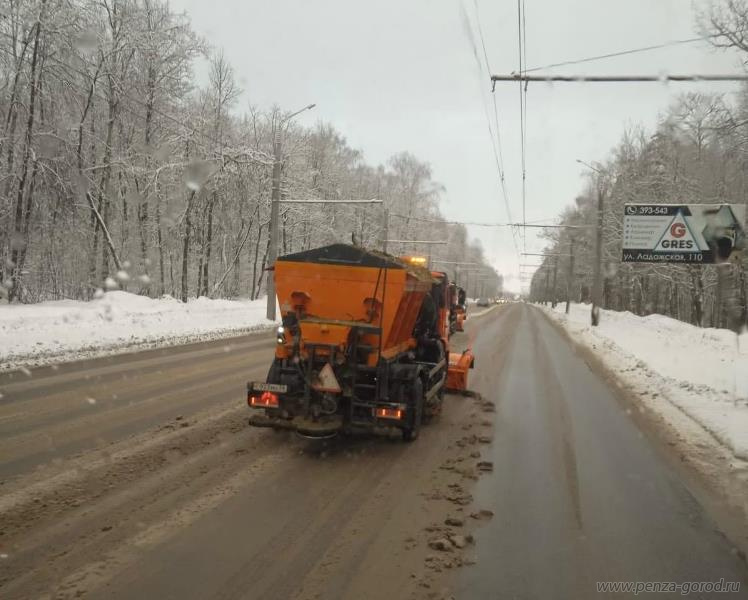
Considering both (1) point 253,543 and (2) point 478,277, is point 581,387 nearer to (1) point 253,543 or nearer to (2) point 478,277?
(1) point 253,543

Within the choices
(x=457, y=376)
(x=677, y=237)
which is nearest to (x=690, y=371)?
(x=457, y=376)

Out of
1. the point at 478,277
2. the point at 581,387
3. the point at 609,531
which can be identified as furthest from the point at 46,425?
the point at 478,277

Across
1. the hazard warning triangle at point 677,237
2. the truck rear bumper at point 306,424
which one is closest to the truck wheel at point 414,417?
the truck rear bumper at point 306,424

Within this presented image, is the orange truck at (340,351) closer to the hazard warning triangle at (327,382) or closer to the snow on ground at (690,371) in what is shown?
the hazard warning triangle at (327,382)

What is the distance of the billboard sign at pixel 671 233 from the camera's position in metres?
20.1

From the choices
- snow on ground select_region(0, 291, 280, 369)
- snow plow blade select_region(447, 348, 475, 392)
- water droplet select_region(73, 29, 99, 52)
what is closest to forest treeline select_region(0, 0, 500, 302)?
water droplet select_region(73, 29, 99, 52)

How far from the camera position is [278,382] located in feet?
23.4

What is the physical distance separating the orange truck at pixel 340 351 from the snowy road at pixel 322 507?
1.39 feet

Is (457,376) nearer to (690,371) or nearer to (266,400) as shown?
(266,400)

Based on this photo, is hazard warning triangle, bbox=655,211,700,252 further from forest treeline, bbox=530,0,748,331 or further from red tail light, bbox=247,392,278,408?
red tail light, bbox=247,392,278,408

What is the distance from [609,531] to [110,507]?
4.08 m

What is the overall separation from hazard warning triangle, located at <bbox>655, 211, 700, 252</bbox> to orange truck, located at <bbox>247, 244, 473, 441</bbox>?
1846 cm

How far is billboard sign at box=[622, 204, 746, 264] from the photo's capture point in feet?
66.1

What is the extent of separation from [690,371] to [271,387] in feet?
39.0
